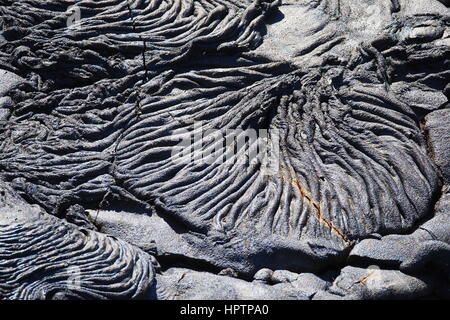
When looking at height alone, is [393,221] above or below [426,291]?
above

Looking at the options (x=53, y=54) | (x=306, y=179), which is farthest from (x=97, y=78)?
(x=306, y=179)

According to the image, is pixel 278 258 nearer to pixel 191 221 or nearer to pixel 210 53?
pixel 191 221

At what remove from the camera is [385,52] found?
4297mm

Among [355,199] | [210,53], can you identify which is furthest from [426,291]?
[210,53]

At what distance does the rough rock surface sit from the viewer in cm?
363

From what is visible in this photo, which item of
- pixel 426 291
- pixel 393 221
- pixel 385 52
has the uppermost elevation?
pixel 385 52

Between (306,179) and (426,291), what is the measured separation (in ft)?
2.83

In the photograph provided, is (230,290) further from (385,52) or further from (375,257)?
(385,52)

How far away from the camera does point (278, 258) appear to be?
3689 millimetres

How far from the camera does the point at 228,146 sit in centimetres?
398

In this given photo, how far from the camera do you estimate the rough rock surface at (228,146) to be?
3.63 meters
